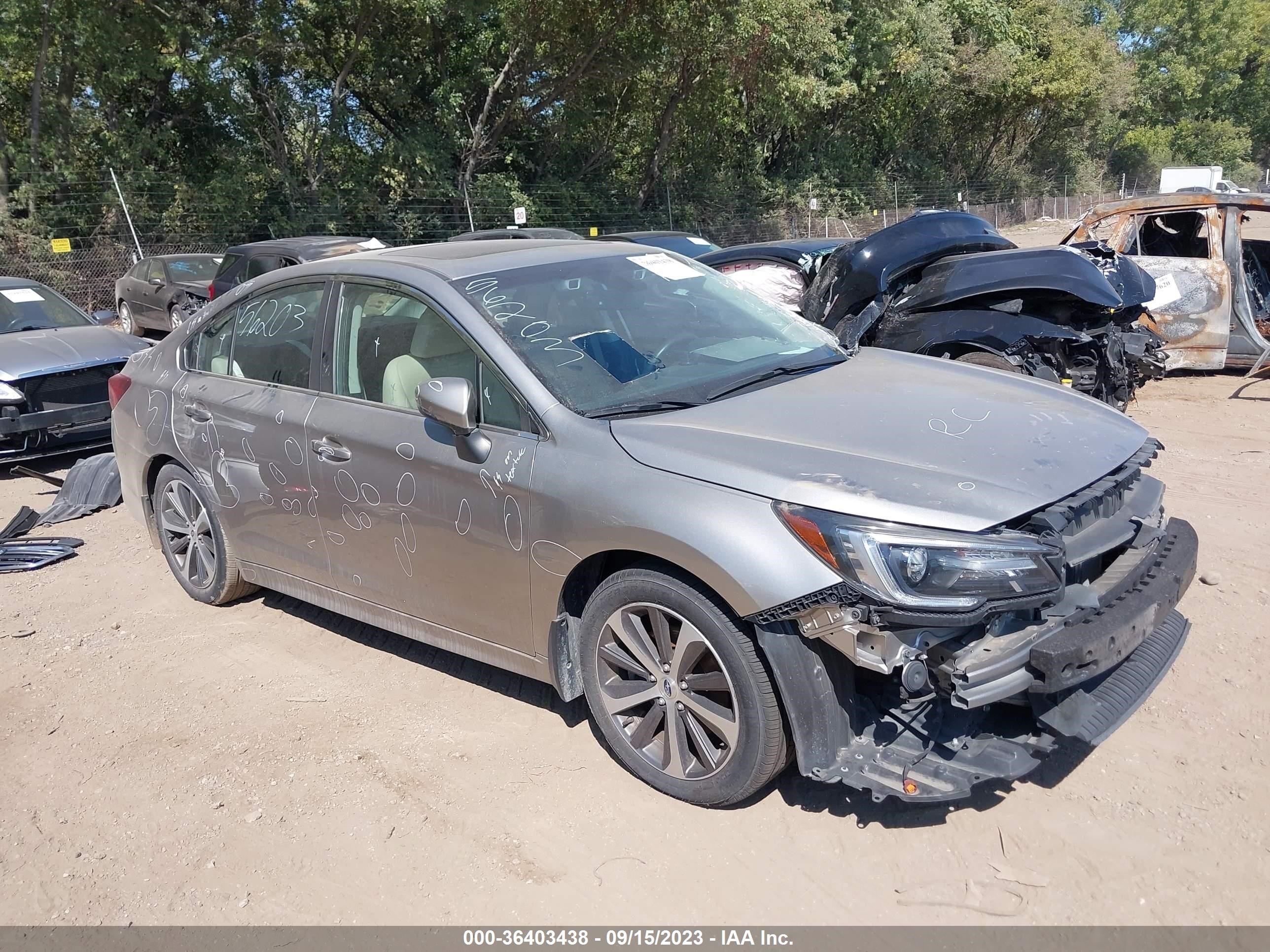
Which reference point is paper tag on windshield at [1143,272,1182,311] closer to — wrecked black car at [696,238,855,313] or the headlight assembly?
wrecked black car at [696,238,855,313]

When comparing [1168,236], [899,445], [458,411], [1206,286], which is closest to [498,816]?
[458,411]

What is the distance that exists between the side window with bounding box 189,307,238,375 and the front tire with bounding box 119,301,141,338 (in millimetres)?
12742

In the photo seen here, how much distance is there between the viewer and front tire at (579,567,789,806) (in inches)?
115

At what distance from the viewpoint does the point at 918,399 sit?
355cm

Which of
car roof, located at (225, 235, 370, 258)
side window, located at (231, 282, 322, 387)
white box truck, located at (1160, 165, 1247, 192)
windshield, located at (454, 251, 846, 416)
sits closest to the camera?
windshield, located at (454, 251, 846, 416)

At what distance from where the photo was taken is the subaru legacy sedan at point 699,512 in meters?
2.75

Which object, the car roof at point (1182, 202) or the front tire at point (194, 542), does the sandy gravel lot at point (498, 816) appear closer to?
the front tire at point (194, 542)

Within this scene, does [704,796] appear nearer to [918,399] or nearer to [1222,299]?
[918,399]

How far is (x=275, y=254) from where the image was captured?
11938 millimetres

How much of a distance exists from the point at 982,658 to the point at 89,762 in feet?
10.8

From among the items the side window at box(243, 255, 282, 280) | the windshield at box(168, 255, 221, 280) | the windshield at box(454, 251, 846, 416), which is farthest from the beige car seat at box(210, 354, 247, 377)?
the windshield at box(168, 255, 221, 280)
